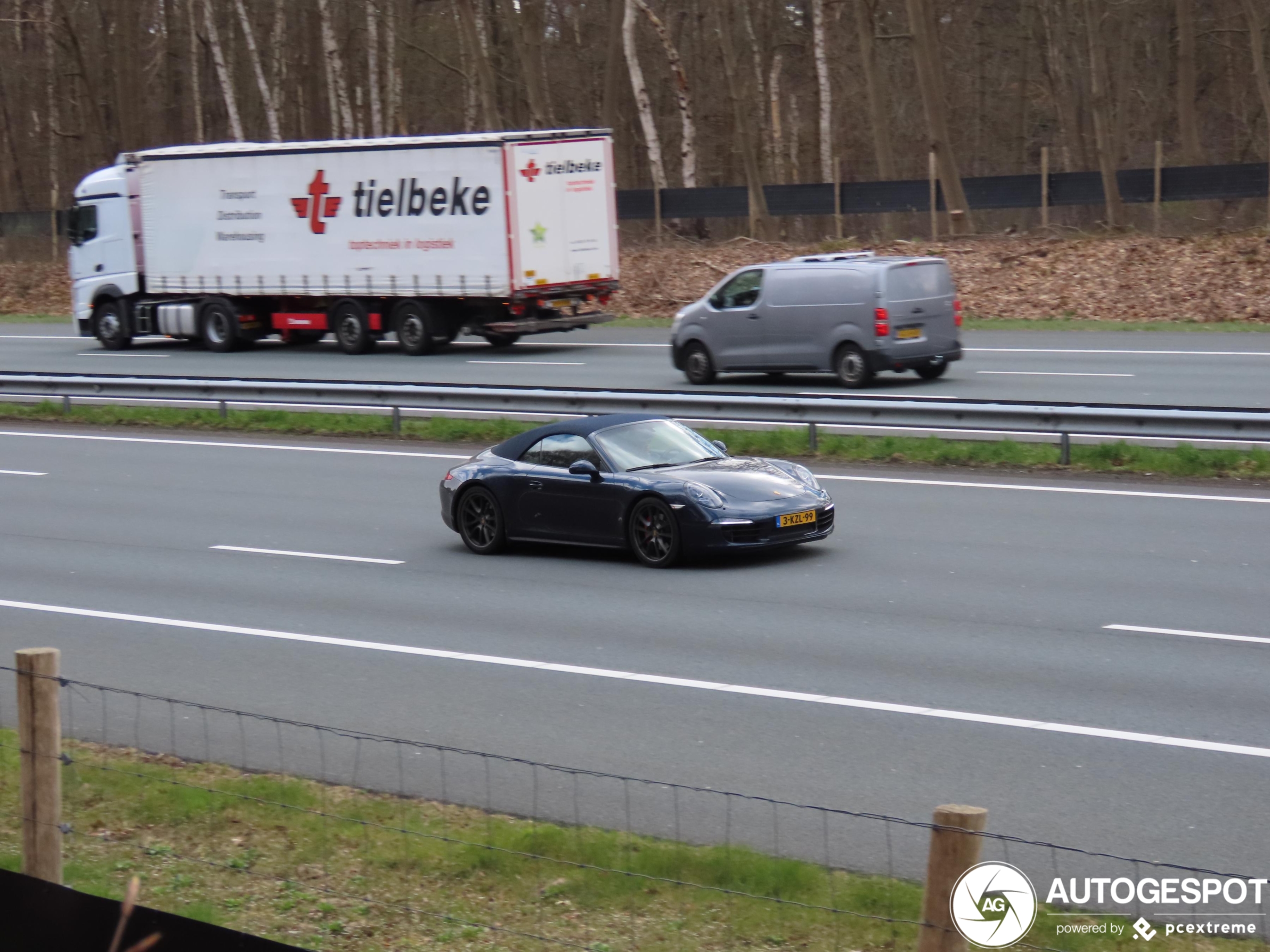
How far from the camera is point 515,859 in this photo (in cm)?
649

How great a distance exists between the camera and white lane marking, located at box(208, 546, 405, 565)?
1388 centimetres

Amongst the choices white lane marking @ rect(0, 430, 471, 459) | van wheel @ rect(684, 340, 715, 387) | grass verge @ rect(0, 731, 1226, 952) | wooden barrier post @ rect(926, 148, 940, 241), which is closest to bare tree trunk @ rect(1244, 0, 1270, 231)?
wooden barrier post @ rect(926, 148, 940, 241)

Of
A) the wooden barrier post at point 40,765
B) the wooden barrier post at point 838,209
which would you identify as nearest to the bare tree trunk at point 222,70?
the wooden barrier post at point 838,209

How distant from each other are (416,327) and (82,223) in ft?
34.5

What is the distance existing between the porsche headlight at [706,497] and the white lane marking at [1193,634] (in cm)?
334

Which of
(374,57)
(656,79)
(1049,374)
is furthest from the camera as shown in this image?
(656,79)


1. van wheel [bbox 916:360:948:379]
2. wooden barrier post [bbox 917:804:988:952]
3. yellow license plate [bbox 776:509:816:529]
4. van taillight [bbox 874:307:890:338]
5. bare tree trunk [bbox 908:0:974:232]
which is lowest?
yellow license plate [bbox 776:509:816:529]

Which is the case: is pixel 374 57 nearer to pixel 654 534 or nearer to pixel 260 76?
pixel 260 76

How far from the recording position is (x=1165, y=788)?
728 cm

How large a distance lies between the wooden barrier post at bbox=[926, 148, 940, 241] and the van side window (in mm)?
15694

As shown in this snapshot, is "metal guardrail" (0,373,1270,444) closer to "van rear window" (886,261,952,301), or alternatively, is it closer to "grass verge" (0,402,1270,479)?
"grass verge" (0,402,1270,479)

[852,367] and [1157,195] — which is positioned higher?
[1157,195]

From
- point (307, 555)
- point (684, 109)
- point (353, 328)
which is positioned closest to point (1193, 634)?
point (307, 555)

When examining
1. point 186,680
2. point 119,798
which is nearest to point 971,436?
point 186,680
